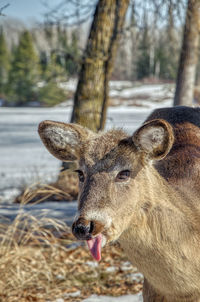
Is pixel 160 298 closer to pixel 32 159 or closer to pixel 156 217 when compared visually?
pixel 156 217

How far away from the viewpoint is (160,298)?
2.98m

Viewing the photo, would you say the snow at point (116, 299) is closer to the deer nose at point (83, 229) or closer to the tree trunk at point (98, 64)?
the deer nose at point (83, 229)

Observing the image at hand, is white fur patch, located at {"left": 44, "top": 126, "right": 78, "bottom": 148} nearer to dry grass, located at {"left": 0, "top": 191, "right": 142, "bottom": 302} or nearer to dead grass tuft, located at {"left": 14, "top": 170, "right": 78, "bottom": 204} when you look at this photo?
dry grass, located at {"left": 0, "top": 191, "right": 142, "bottom": 302}

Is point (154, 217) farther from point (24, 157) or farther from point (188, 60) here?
point (24, 157)

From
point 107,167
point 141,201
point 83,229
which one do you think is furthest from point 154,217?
point 83,229

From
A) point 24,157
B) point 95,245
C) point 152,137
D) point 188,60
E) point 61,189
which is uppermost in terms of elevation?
point 188,60

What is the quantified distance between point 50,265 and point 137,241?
7.56ft

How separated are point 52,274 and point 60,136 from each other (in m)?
2.31

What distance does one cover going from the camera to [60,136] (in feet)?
9.52

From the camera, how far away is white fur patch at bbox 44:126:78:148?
2.84 meters

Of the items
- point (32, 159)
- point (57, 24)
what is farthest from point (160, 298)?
point (32, 159)

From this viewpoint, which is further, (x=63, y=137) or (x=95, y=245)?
(x=63, y=137)

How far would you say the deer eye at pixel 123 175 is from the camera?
261 centimetres

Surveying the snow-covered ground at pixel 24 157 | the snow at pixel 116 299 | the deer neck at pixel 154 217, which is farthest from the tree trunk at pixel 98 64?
the deer neck at pixel 154 217
